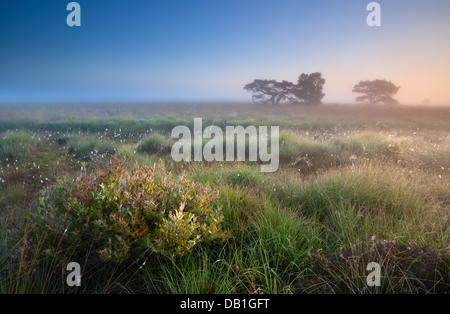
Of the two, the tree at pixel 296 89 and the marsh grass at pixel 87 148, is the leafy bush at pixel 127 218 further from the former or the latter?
the tree at pixel 296 89

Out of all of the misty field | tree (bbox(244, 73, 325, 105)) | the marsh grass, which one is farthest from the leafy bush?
tree (bbox(244, 73, 325, 105))

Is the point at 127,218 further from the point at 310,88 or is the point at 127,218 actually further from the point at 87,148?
the point at 310,88

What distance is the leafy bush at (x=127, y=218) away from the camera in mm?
2518

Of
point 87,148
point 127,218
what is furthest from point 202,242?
point 87,148

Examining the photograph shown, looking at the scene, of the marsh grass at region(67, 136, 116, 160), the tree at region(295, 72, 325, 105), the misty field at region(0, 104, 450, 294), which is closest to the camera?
the misty field at region(0, 104, 450, 294)

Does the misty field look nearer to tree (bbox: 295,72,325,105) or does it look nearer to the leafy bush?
the leafy bush

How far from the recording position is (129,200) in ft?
9.11

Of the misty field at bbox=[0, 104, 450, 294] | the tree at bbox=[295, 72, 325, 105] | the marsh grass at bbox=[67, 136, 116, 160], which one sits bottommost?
the misty field at bbox=[0, 104, 450, 294]

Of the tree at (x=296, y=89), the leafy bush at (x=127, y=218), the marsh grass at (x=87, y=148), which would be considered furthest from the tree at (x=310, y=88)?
the leafy bush at (x=127, y=218)

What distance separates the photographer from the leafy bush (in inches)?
99.1

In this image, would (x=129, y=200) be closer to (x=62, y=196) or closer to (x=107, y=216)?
(x=107, y=216)

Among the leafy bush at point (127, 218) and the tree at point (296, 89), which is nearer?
the leafy bush at point (127, 218)
